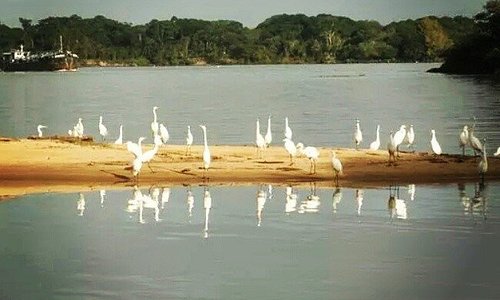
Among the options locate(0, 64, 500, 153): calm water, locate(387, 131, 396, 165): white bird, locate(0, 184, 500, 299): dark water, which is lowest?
locate(0, 64, 500, 153): calm water

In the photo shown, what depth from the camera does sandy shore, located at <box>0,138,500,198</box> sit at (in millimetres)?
8109

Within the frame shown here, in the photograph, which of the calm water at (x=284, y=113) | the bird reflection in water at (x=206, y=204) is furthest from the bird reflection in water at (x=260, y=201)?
the calm water at (x=284, y=113)

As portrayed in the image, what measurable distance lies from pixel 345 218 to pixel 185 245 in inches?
49.3

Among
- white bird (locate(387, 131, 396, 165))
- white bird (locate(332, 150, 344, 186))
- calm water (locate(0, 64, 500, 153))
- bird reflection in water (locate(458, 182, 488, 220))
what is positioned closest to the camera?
bird reflection in water (locate(458, 182, 488, 220))

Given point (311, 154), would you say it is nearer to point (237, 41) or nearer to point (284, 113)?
point (284, 113)

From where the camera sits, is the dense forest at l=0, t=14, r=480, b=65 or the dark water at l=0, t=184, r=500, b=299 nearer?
the dark water at l=0, t=184, r=500, b=299

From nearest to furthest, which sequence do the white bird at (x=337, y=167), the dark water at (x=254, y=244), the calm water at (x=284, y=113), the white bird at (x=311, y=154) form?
1. the dark water at (x=254, y=244)
2. the white bird at (x=337, y=167)
3. the white bird at (x=311, y=154)
4. the calm water at (x=284, y=113)

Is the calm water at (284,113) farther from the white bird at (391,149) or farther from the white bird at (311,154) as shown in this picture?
the white bird at (311,154)

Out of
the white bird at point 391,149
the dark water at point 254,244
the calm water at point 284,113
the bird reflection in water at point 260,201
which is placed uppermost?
the white bird at point 391,149

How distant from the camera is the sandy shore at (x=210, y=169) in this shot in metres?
8.11

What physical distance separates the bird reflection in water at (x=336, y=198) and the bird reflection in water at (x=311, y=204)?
4.1 inches

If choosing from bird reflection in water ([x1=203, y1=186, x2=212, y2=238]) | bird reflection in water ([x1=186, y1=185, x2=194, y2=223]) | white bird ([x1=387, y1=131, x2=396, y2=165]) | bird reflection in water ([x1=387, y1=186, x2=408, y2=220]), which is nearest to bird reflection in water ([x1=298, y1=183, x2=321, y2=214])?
bird reflection in water ([x1=387, y1=186, x2=408, y2=220])

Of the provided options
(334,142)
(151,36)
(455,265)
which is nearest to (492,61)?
(151,36)

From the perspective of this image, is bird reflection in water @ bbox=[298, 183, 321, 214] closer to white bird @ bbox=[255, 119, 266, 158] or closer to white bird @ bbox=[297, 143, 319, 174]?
white bird @ bbox=[297, 143, 319, 174]
